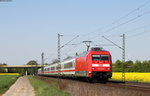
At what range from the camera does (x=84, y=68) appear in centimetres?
3741

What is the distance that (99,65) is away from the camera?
35062mm

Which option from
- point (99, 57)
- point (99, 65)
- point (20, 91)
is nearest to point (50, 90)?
point (99, 65)

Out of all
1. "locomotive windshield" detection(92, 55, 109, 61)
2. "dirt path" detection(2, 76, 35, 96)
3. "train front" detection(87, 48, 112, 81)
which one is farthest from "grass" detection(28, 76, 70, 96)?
"locomotive windshield" detection(92, 55, 109, 61)

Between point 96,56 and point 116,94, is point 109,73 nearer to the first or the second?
point 96,56

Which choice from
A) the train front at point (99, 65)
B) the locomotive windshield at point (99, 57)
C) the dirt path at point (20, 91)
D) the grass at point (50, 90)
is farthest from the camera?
the dirt path at point (20, 91)

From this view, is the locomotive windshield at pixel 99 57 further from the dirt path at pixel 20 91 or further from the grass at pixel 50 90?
the dirt path at pixel 20 91

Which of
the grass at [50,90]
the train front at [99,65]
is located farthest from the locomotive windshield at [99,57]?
the grass at [50,90]

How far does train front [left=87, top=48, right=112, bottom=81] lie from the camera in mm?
34781

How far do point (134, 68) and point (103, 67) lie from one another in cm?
5462

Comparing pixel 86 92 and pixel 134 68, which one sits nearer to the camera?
pixel 86 92

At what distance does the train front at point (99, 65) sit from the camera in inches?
1369

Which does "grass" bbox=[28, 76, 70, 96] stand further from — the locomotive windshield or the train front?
the locomotive windshield

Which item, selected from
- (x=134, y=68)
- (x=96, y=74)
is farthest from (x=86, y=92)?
(x=134, y=68)

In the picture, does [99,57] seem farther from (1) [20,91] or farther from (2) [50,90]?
(1) [20,91]
